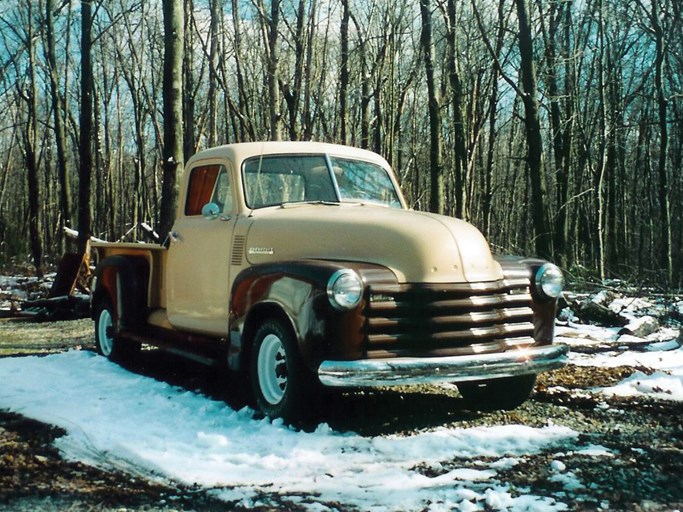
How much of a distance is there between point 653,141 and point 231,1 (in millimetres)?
26529

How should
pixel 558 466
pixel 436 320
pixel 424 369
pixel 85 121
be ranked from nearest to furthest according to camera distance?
pixel 558 466
pixel 424 369
pixel 436 320
pixel 85 121

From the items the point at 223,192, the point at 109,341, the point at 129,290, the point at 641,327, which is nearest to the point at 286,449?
the point at 223,192

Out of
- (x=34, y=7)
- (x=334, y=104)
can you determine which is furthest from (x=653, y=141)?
(x=34, y=7)

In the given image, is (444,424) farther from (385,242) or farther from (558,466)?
(385,242)

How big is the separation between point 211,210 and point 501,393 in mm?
2892

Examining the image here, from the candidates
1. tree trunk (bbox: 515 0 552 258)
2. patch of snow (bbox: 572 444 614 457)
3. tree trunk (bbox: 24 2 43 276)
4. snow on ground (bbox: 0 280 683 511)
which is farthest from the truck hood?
tree trunk (bbox: 24 2 43 276)

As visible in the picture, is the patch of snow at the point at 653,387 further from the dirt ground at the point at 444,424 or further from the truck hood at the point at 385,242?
the truck hood at the point at 385,242

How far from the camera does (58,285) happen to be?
587 inches

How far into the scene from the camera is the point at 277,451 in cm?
462

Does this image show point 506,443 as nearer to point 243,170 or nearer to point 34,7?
point 243,170

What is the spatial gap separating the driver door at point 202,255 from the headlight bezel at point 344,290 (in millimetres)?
1760

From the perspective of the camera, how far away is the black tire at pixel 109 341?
26.7 ft

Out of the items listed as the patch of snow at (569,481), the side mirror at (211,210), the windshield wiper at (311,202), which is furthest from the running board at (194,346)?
the patch of snow at (569,481)

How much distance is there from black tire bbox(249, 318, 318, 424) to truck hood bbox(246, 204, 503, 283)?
66 centimetres
